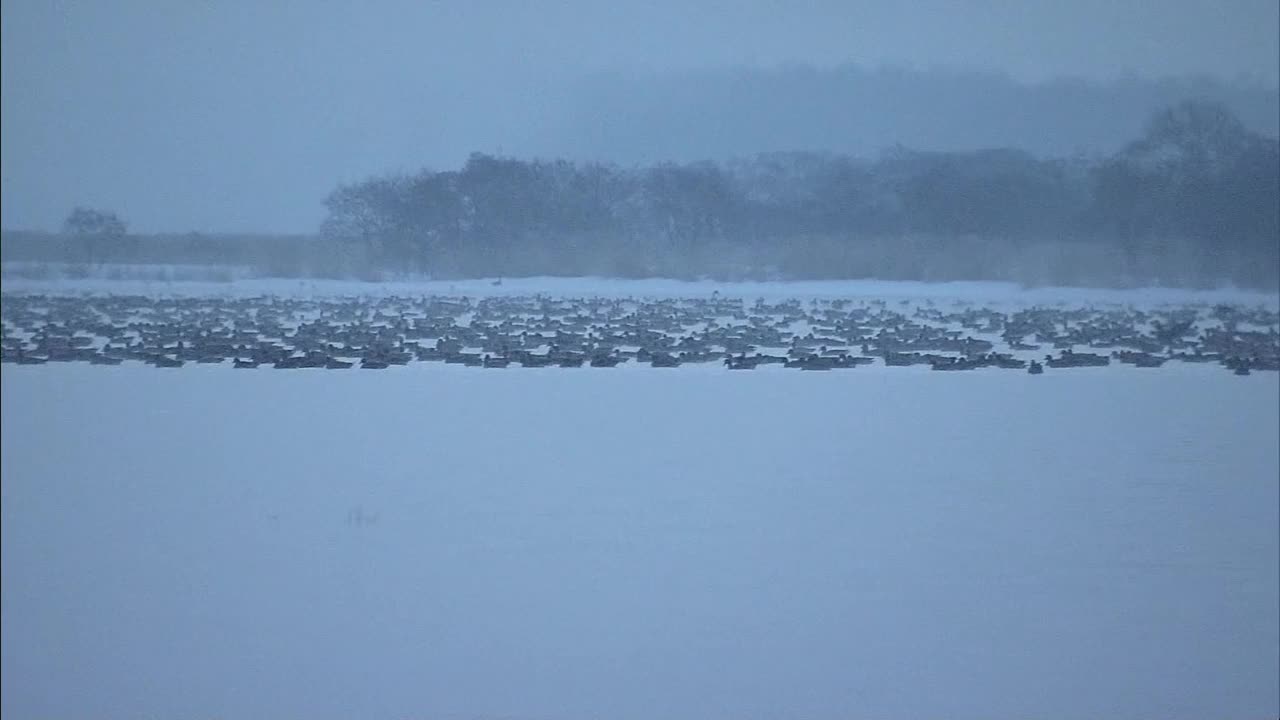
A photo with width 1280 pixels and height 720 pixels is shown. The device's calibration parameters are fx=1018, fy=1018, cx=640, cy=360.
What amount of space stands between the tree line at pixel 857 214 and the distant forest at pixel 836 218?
1 cm

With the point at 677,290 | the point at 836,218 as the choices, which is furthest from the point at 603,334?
the point at 836,218

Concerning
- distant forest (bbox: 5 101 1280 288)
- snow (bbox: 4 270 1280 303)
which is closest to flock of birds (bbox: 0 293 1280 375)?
snow (bbox: 4 270 1280 303)

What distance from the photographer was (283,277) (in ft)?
28.6

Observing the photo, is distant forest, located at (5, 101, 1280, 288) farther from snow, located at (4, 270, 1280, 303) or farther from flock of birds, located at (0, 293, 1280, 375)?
flock of birds, located at (0, 293, 1280, 375)

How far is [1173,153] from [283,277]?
773 centimetres

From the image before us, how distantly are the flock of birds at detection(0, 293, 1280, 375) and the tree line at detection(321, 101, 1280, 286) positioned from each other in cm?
44

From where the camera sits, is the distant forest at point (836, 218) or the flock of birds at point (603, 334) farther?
the distant forest at point (836, 218)

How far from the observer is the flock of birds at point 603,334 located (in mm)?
7938

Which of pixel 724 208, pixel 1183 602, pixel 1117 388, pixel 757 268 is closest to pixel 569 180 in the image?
pixel 724 208

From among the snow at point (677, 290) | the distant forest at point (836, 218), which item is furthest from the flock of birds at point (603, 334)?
the distant forest at point (836, 218)

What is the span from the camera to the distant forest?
870 centimetres

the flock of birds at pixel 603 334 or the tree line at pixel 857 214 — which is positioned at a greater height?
the tree line at pixel 857 214

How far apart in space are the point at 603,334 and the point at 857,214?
8.92 ft

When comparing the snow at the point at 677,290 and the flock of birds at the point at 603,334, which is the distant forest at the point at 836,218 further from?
the flock of birds at the point at 603,334
